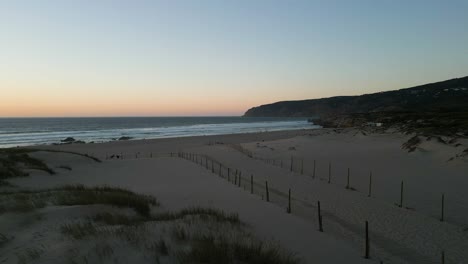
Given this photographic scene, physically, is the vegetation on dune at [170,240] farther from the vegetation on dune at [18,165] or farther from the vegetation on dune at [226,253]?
the vegetation on dune at [18,165]

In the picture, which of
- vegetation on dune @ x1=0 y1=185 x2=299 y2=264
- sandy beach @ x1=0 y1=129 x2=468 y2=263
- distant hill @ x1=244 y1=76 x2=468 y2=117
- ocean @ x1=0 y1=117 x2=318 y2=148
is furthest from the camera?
distant hill @ x1=244 y1=76 x2=468 y2=117

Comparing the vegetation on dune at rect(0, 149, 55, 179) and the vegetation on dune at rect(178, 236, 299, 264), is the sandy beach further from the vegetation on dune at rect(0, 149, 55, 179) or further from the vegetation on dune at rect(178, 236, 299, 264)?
the vegetation on dune at rect(178, 236, 299, 264)

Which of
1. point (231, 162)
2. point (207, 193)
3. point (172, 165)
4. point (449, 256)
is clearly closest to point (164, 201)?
point (207, 193)

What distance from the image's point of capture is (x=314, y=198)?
1862cm

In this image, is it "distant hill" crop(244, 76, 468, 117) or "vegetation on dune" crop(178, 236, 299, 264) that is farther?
"distant hill" crop(244, 76, 468, 117)

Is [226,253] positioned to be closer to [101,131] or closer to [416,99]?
[101,131]

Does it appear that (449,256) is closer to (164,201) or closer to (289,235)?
(289,235)

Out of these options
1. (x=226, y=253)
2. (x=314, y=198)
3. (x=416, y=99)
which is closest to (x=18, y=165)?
(x=314, y=198)

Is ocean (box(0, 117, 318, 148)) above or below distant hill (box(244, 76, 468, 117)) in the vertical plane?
below

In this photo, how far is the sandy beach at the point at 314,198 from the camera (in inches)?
380

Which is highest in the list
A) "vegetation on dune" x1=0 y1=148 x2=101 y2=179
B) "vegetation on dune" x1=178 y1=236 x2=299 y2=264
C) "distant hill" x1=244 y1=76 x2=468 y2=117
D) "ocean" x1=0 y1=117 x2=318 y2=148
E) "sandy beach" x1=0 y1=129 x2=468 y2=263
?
"distant hill" x1=244 y1=76 x2=468 y2=117

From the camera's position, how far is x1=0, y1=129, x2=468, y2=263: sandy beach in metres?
9.66

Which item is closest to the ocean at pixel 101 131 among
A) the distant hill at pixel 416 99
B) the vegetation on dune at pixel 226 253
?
the distant hill at pixel 416 99

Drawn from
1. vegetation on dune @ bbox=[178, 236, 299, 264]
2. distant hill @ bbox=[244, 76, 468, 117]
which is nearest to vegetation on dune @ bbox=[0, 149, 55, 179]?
vegetation on dune @ bbox=[178, 236, 299, 264]
